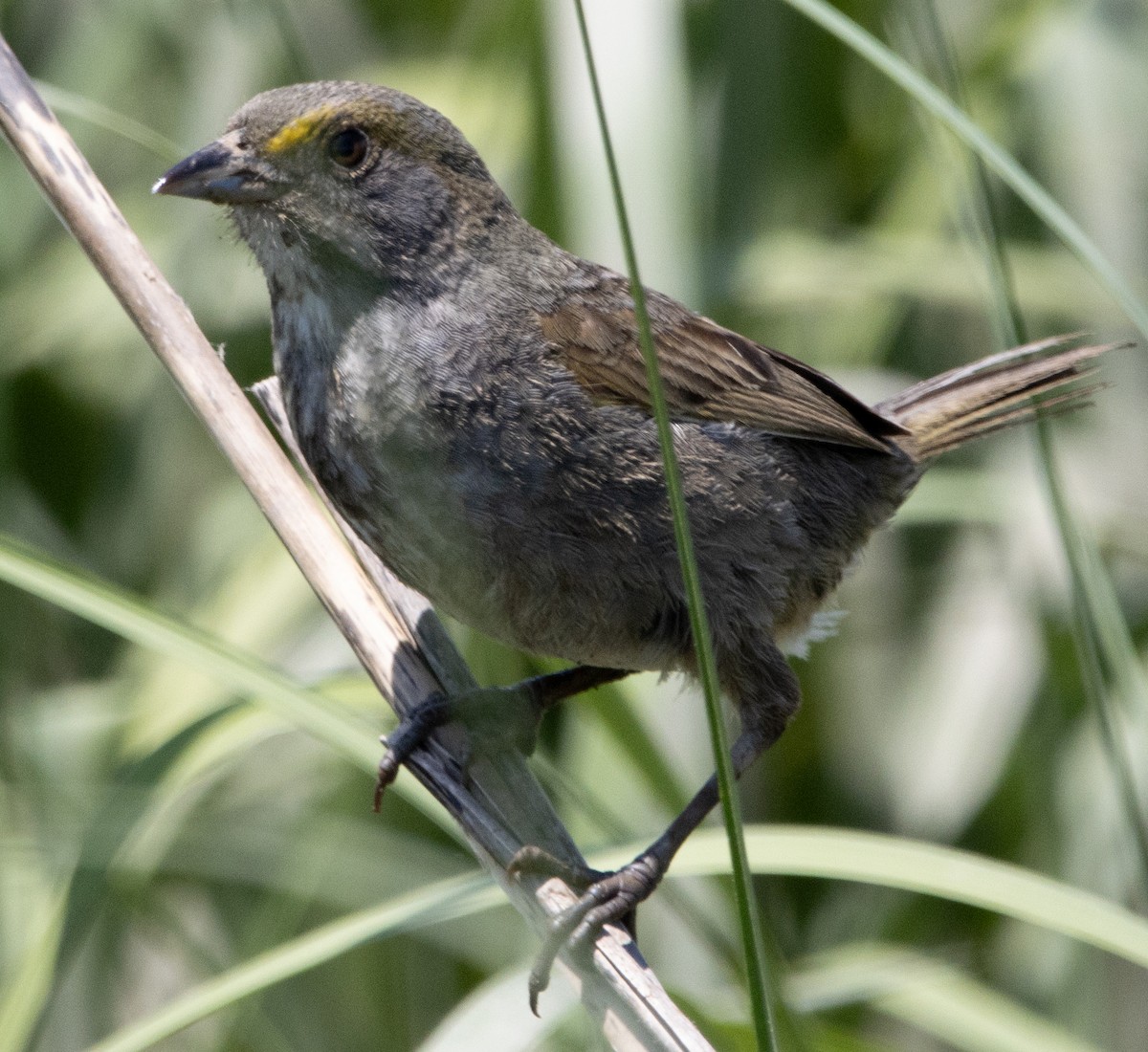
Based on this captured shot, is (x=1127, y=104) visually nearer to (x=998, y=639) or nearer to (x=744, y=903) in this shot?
(x=998, y=639)

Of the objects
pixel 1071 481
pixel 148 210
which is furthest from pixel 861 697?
pixel 148 210

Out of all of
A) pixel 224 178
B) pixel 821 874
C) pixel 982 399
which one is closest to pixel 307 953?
pixel 821 874

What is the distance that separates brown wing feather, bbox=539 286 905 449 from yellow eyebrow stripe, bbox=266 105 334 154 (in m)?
0.50

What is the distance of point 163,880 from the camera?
11.2 ft

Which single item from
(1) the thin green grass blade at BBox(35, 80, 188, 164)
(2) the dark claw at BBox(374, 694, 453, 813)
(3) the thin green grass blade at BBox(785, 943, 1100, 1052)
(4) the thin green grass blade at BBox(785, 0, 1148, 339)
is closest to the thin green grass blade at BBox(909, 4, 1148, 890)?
(4) the thin green grass blade at BBox(785, 0, 1148, 339)

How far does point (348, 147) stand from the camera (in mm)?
2461

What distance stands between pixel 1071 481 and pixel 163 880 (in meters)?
2.54

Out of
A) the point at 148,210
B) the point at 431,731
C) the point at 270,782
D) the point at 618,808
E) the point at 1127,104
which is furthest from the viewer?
the point at 148,210

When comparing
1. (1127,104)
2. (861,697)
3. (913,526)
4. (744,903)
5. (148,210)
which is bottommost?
(744,903)

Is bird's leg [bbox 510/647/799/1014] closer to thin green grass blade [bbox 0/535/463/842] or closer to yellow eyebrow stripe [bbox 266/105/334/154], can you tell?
thin green grass blade [bbox 0/535/463/842]

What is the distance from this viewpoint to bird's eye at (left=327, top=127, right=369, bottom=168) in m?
2.44

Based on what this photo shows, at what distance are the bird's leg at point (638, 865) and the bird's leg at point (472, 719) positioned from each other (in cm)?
30

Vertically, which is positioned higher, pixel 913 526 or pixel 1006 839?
pixel 913 526

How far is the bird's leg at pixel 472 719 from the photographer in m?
2.43
